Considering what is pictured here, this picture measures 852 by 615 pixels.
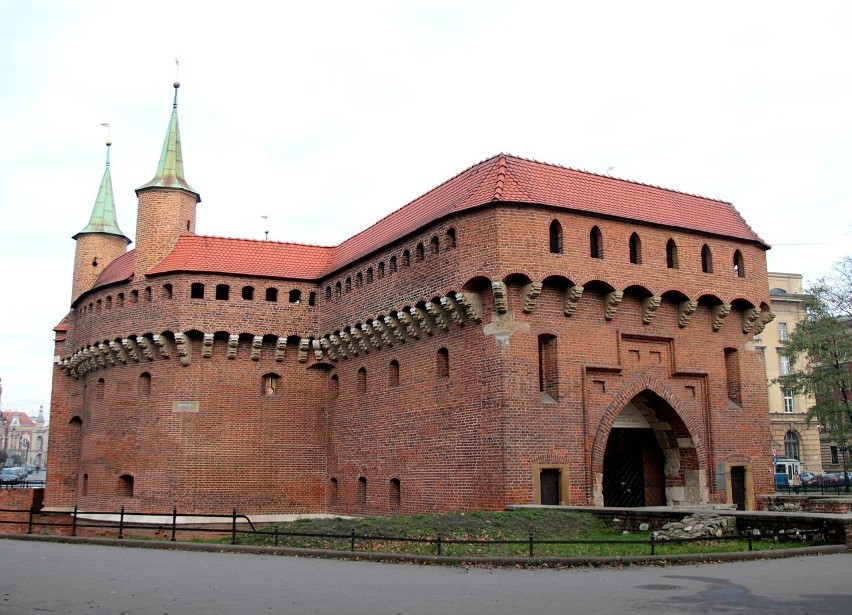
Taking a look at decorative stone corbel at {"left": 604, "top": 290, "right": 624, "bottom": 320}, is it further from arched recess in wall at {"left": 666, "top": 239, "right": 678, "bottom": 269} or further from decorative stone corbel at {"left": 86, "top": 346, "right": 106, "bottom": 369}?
decorative stone corbel at {"left": 86, "top": 346, "right": 106, "bottom": 369}

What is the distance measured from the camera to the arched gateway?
23359mm

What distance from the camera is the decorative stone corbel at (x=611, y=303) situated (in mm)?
22250

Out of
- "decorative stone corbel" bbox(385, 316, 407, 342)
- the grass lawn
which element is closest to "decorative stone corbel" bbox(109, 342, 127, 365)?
"decorative stone corbel" bbox(385, 316, 407, 342)

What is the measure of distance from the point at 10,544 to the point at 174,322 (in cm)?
1018

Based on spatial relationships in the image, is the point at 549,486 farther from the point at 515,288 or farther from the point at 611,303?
the point at 611,303

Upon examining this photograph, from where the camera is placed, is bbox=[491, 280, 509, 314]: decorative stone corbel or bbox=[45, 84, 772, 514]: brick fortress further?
bbox=[45, 84, 772, 514]: brick fortress

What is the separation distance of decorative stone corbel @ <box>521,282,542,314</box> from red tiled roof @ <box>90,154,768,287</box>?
2.14 m

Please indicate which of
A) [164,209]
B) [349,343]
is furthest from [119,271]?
[349,343]

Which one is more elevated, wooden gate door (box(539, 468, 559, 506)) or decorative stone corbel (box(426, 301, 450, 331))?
decorative stone corbel (box(426, 301, 450, 331))

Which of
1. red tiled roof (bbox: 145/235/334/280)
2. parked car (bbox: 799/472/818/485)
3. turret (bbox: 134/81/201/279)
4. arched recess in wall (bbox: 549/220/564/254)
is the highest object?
turret (bbox: 134/81/201/279)

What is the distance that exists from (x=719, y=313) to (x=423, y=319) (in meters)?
8.52

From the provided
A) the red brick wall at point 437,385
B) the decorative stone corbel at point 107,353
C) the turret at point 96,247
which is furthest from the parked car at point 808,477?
the turret at point 96,247

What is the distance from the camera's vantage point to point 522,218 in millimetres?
21328

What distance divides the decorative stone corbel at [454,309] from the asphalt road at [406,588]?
868cm
